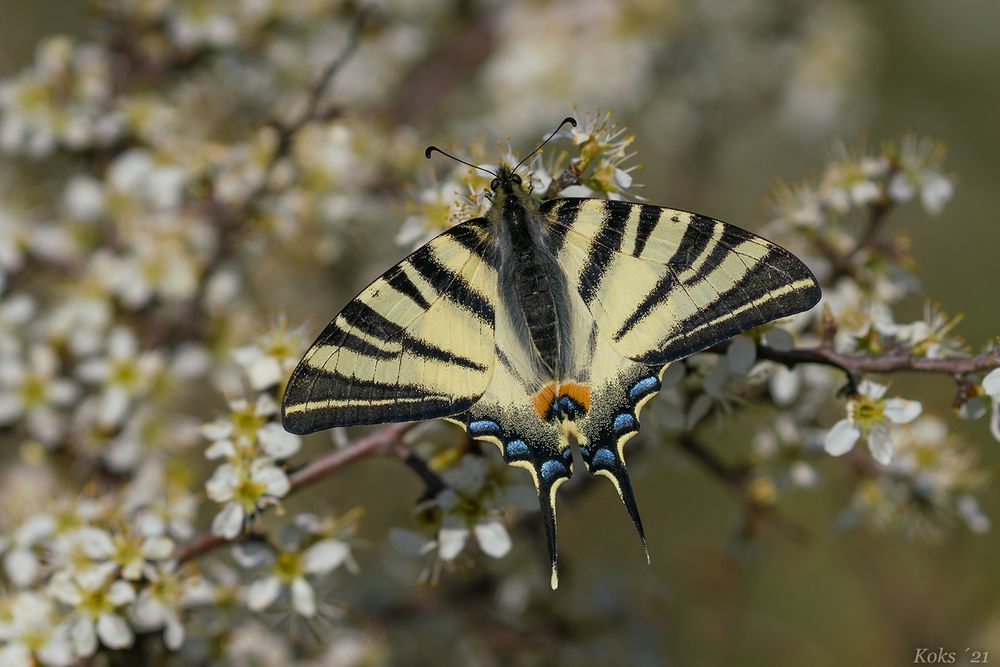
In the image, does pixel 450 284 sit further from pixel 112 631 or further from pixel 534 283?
pixel 112 631

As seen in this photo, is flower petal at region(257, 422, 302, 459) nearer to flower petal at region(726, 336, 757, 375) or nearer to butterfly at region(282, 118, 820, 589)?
butterfly at region(282, 118, 820, 589)

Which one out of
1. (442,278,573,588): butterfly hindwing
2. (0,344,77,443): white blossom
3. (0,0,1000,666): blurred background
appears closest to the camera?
(442,278,573,588): butterfly hindwing

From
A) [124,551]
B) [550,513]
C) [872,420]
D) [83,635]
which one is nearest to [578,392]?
[550,513]

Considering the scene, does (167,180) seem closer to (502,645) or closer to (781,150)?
(502,645)

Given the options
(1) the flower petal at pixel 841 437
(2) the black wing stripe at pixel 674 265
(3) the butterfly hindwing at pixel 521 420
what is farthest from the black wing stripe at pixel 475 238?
(1) the flower petal at pixel 841 437

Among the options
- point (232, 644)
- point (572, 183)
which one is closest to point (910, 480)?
point (572, 183)

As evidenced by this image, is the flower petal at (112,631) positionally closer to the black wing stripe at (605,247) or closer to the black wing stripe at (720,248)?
the black wing stripe at (605,247)

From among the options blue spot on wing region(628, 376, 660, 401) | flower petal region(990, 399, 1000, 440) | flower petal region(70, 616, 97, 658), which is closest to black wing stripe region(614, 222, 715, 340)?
blue spot on wing region(628, 376, 660, 401)
